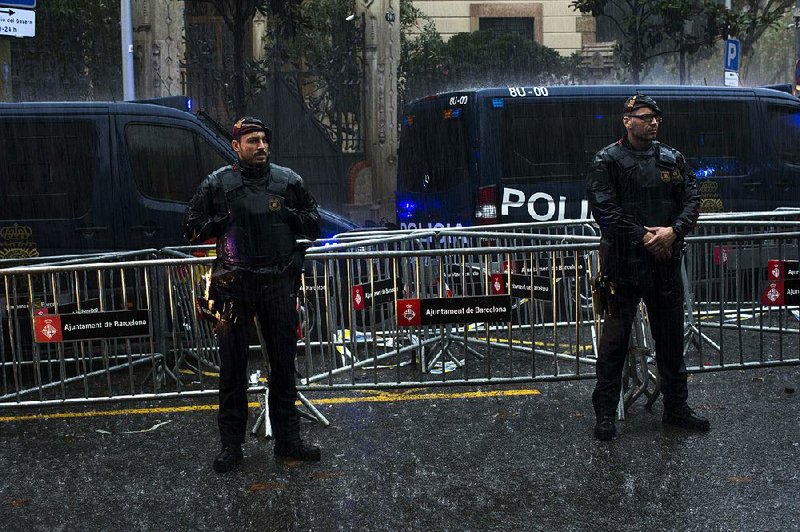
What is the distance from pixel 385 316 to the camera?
7.78 m

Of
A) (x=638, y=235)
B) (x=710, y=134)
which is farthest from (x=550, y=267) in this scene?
(x=710, y=134)

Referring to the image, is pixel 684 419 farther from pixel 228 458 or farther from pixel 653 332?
pixel 228 458

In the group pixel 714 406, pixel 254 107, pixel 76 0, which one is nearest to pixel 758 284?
pixel 714 406

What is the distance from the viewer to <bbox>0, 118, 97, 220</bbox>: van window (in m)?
9.68

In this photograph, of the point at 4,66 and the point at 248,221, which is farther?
the point at 4,66

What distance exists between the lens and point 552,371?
8.48 meters

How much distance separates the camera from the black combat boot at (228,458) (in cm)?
619

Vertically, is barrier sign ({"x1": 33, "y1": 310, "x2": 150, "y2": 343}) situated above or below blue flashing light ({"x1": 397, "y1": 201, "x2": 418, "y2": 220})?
below

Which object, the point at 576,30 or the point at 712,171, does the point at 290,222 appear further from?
the point at 576,30

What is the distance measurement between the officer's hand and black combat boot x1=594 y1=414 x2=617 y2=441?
99cm

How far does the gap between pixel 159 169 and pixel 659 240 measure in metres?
5.08

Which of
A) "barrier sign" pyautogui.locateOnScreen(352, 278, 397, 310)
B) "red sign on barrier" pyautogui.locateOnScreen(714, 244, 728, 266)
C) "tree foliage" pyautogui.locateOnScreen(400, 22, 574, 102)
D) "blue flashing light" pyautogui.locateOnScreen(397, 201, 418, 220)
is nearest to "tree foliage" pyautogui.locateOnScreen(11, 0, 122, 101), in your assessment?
"tree foliage" pyautogui.locateOnScreen(400, 22, 574, 102)

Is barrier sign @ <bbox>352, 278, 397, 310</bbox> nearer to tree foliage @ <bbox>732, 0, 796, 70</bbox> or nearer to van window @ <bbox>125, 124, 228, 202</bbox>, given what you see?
van window @ <bbox>125, 124, 228, 202</bbox>

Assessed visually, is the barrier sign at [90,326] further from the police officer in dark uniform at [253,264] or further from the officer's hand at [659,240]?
the officer's hand at [659,240]
